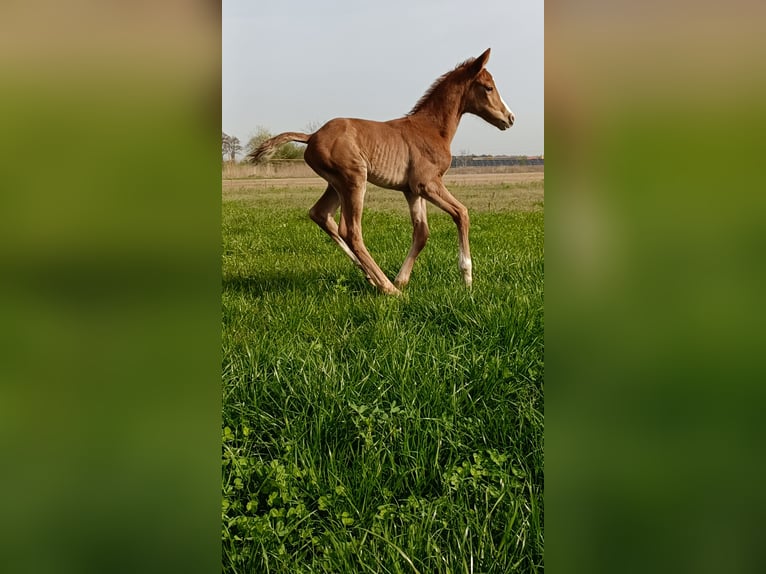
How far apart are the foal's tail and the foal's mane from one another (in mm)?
621

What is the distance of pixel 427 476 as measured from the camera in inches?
65.9

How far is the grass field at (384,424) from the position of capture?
4.35 ft

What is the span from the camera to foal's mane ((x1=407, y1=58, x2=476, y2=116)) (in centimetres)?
321

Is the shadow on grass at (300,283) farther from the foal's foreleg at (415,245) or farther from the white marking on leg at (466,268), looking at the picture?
the white marking on leg at (466,268)

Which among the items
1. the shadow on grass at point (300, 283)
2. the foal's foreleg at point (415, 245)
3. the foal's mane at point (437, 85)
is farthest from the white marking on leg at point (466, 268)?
the foal's mane at point (437, 85)

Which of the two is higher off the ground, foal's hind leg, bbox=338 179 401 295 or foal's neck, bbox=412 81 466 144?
foal's neck, bbox=412 81 466 144

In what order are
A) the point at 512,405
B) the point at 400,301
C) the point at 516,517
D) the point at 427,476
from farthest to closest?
the point at 400,301 < the point at 512,405 < the point at 427,476 < the point at 516,517

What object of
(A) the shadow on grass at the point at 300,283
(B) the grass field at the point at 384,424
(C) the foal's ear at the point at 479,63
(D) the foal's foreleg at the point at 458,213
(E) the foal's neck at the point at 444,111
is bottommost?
(B) the grass field at the point at 384,424

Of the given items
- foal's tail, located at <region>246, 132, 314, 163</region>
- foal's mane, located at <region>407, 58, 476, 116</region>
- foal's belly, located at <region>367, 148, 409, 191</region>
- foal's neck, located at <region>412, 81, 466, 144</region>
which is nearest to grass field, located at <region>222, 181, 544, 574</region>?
foal's belly, located at <region>367, 148, 409, 191</region>

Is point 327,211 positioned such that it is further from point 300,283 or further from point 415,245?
point 415,245

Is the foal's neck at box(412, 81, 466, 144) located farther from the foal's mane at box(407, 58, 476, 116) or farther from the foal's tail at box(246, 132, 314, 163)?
the foal's tail at box(246, 132, 314, 163)
